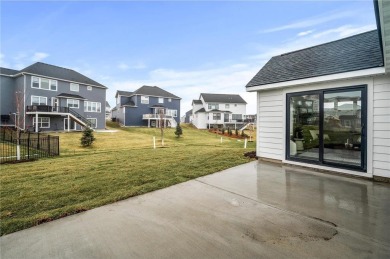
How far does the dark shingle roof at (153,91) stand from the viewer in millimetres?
41406

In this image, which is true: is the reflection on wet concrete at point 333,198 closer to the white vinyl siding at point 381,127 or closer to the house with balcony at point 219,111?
the white vinyl siding at point 381,127

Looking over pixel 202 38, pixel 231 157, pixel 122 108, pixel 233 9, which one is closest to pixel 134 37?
pixel 202 38

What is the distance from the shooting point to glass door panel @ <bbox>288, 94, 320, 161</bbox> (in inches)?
249

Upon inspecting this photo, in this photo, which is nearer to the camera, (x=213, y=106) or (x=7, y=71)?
(x=7, y=71)

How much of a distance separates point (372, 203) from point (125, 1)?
40.5 feet

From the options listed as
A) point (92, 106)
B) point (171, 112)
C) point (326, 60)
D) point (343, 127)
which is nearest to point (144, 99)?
point (171, 112)

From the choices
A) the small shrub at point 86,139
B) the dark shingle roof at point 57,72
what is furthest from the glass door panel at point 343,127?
the dark shingle roof at point 57,72

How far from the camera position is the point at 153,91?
141ft

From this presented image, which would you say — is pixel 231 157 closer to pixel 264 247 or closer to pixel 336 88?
pixel 336 88

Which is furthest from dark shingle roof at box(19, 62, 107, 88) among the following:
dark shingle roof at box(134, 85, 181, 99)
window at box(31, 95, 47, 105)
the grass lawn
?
the grass lawn

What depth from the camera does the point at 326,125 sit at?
20.0 feet

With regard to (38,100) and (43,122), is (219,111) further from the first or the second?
(38,100)

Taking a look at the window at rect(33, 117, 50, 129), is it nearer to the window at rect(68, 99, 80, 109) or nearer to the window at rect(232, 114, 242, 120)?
the window at rect(68, 99, 80, 109)

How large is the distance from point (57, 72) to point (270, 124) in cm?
3300
